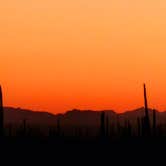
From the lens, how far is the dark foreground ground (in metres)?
23.7

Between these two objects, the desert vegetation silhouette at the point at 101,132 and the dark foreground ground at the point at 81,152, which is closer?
the dark foreground ground at the point at 81,152

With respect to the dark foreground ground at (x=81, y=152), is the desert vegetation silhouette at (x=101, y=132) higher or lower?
higher

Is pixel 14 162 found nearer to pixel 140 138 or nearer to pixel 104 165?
pixel 104 165

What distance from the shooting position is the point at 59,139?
28.2 meters

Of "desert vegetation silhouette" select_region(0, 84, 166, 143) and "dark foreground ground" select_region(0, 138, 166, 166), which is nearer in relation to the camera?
"dark foreground ground" select_region(0, 138, 166, 166)

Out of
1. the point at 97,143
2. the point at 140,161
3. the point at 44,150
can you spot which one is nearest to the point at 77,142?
the point at 97,143

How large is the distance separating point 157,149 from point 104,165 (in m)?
3.23

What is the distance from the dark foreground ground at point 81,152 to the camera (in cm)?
2369

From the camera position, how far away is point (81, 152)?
25.2 m

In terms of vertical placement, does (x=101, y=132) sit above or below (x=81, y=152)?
above

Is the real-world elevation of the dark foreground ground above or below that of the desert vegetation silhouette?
below

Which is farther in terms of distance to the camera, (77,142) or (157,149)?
(77,142)

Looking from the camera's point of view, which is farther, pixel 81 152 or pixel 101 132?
pixel 101 132

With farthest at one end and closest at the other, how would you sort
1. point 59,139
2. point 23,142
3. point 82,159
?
point 59,139 < point 23,142 < point 82,159
